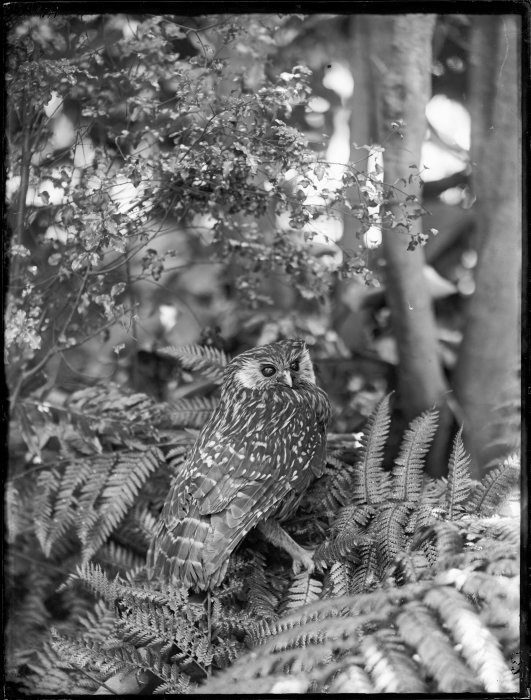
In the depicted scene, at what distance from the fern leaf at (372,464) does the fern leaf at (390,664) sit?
1.09 feet

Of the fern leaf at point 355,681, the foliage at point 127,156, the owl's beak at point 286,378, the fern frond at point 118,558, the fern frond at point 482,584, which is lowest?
the fern leaf at point 355,681

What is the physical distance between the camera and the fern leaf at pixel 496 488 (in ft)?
3.91

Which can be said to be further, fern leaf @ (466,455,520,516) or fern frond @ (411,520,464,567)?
fern leaf @ (466,455,520,516)

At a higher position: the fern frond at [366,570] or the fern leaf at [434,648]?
the fern frond at [366,570]

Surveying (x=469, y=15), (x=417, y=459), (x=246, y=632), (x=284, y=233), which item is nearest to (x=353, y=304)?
(x=284, y=233)

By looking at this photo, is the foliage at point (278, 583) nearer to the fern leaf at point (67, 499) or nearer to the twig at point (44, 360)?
the fern leaf at point (67, 499)

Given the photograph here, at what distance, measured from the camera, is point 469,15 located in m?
1.18

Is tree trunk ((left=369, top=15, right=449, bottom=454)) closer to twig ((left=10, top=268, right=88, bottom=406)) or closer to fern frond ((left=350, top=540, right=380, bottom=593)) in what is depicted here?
fern frond ((left=350, top=540, right=380, bottom=593))

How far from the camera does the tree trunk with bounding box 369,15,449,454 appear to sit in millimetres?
1318

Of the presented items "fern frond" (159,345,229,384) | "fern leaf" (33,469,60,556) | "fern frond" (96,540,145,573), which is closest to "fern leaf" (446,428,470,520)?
"fern frond" (159,345,229,384)

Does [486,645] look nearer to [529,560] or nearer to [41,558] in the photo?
[529,560]

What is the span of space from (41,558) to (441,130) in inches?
52.7

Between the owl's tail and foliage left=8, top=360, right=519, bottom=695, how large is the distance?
0.10 feet

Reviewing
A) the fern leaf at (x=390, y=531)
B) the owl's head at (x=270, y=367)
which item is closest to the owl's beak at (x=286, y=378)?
the owl's head at (x=270, y=367)
